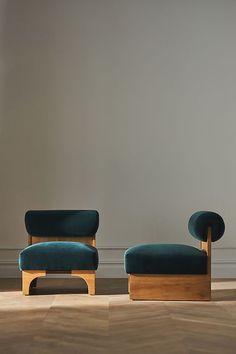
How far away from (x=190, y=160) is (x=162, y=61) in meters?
1.10

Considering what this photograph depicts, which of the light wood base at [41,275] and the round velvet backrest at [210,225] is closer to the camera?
the round velvet backrest at [210,225]

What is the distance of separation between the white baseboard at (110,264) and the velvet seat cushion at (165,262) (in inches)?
57.1

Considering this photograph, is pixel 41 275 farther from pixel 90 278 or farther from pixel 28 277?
pixel 90 278

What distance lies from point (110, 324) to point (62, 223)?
178 cm

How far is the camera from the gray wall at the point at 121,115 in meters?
6.06

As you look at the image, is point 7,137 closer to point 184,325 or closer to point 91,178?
point 91,178

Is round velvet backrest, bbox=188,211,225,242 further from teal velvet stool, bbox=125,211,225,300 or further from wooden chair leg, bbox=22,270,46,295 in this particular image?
wooden chair leg, bbox=22,270,46,295

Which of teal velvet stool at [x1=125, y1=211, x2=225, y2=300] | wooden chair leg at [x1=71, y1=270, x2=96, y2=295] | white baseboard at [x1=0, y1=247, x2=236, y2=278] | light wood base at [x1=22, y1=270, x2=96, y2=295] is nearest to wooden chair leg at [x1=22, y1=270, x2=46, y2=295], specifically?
light wood base at [x1=22, y1=270, x2=96, y2=295]

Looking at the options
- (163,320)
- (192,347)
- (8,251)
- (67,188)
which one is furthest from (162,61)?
(192,347)

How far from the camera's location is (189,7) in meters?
6.19


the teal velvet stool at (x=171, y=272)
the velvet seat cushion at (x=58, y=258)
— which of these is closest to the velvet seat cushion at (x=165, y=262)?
the teal velvet stool at (x=171, y=272)

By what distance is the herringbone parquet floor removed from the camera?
3035mm

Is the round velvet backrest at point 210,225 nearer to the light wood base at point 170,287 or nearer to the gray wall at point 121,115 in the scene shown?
the light wood base at point 170,287

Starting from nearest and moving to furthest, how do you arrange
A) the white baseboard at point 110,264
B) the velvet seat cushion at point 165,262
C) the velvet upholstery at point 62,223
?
the velvet seat cushion at point 165,262
the velvet upholstery at point 62,223
the white baseboard at point 110,264
